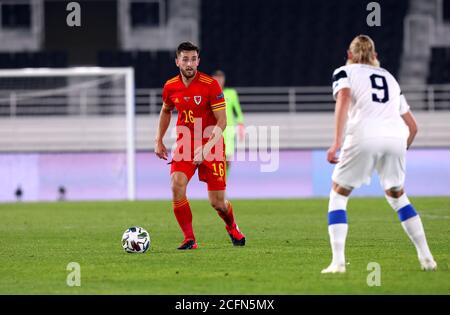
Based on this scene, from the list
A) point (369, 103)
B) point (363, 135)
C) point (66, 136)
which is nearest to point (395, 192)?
point (363, 135)

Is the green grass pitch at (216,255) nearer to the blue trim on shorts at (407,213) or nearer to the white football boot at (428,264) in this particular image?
the white football boot at (428,264)

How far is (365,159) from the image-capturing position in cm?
737

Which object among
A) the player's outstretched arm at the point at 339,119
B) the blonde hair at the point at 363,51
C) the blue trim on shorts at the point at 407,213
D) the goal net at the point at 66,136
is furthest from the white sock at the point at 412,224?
the goal net at the point at 66,136

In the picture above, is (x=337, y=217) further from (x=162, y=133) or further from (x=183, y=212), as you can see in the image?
(x=162, y=133)

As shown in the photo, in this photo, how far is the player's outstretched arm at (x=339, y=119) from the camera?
285 inches

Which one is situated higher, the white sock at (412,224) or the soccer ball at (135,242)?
the white sock at (412,224)

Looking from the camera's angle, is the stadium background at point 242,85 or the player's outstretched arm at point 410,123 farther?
the stadium background at point 242,85

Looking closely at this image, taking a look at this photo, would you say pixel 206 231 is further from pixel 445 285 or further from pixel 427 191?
pixel 427 191

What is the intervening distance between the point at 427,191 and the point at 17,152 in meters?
9.24

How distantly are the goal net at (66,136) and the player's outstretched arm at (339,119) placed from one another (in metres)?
13.6

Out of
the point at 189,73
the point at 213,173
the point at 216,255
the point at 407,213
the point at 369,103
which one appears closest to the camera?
the point at 369,103

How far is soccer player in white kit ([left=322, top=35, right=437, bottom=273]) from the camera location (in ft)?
24.2

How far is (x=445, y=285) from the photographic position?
685cm

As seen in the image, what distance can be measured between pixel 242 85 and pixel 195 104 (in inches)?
720
